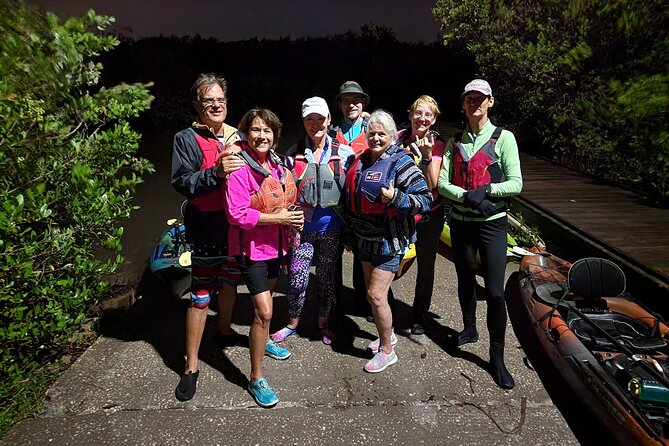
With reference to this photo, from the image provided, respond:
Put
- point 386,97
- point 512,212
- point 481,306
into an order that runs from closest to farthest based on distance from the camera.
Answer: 1. point 481,306
2. point 512,212
3. point 386,97

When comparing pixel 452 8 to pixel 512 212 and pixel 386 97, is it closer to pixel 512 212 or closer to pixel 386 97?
pixel 512 212

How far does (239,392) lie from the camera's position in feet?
11.0

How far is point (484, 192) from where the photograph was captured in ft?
10.4

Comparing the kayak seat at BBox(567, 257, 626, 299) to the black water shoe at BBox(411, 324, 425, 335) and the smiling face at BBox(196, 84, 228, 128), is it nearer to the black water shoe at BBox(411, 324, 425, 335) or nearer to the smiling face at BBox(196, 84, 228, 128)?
the black water shoe at BBox(411, 324, 425, 335)

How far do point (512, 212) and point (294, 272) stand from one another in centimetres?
571

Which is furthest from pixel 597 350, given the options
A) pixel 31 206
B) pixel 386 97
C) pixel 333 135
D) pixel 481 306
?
pixel 386 97

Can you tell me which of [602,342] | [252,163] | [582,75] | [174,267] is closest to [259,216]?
[252,163]

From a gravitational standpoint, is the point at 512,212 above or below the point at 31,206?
below

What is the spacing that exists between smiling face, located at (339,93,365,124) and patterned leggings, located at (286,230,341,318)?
4.04 ft

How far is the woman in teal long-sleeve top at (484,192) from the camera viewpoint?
321 centimetres

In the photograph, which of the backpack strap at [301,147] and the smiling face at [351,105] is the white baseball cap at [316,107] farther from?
the smiling face at [351,105]

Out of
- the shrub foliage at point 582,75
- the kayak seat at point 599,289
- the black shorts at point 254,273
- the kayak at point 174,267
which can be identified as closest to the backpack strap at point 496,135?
the kayak seat at point 599,289

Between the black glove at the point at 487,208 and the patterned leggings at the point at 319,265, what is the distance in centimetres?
108

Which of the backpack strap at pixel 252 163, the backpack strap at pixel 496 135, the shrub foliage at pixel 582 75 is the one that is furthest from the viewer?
the shrub foliage at pixel 582 75
